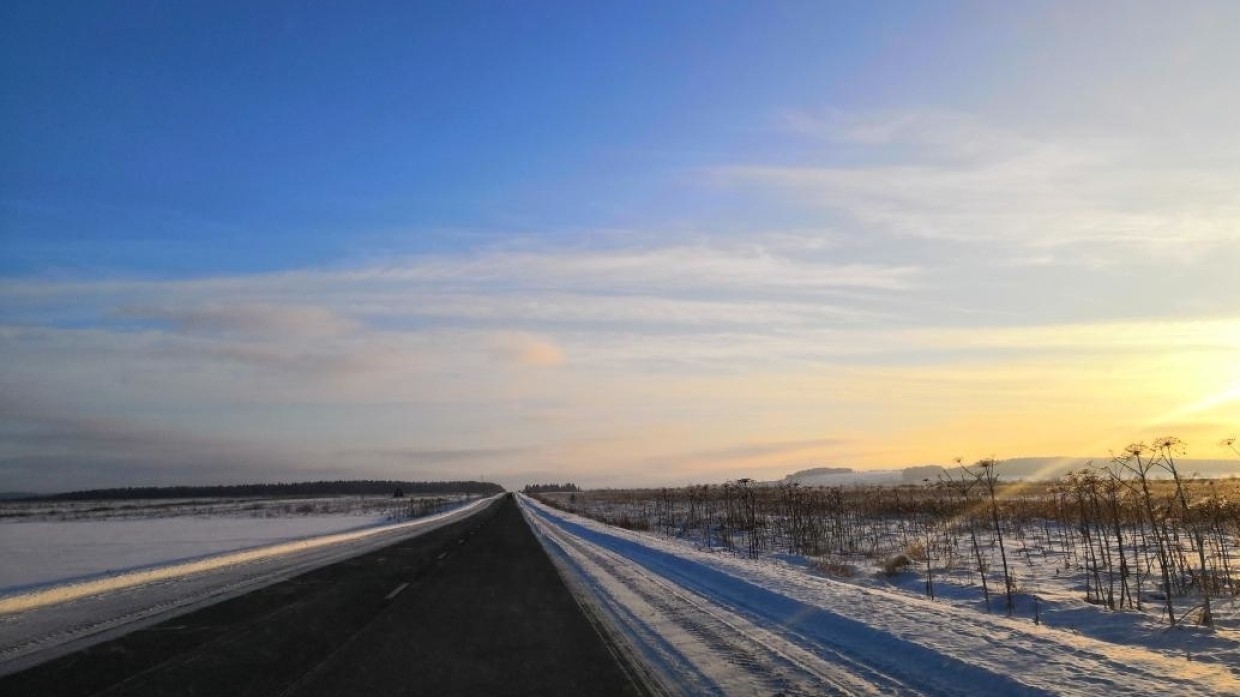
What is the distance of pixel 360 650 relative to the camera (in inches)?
358

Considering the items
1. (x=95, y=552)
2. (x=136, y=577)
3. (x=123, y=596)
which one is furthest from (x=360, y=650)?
(x=95, y=552)

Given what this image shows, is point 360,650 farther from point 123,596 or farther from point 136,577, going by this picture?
point 136,577

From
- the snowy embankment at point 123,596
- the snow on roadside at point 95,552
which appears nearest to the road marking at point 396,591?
the snowy embankment at point 123,596

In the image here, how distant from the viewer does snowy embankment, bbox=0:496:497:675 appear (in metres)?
10.1

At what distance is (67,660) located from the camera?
8.67 m

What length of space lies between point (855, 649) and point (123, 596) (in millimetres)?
13512

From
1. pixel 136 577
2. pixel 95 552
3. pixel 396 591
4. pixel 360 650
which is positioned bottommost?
pixel 95 552

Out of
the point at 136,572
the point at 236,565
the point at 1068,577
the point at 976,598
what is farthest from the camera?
the point at 236,565

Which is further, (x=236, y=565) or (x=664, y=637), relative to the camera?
(x=236, y=565)

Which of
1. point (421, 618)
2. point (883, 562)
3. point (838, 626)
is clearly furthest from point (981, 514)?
point (421, 618)

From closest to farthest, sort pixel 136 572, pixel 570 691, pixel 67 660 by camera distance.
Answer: pixel 570 691, pixel 67 660, pixel 136 572

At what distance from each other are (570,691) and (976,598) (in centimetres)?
833

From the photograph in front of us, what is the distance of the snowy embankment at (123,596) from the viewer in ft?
33.2

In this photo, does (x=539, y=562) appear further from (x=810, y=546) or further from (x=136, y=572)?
(x=136, y=572)
